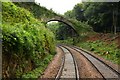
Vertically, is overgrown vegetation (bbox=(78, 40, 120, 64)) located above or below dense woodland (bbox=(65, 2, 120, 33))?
below

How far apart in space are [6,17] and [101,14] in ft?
117

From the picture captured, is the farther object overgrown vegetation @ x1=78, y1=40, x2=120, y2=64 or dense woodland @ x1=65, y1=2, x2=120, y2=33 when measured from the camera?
dense woodland @ x1=65, y1=2, x2=120, y2=33

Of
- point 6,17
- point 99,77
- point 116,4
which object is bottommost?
point 99,77

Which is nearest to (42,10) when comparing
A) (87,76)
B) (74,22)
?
(74,22)

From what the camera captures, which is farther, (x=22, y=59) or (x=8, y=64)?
(x=22, y=59)

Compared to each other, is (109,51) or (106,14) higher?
(106,14)

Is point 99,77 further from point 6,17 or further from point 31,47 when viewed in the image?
point 6,17

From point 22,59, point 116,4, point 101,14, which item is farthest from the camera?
point 101,14

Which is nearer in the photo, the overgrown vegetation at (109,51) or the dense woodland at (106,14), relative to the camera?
the overgrown vegetation at (109,51)

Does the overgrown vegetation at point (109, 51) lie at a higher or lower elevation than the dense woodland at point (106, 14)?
lower

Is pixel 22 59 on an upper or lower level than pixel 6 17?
lower

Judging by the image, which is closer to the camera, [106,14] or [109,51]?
[109,51]

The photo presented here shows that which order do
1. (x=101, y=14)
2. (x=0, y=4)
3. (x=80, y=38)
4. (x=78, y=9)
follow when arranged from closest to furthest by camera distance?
(x=0, y=4) < (x=101, y=14) < (x=80, y=38) < (x=78, y=9)

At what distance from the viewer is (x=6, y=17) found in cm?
1795
